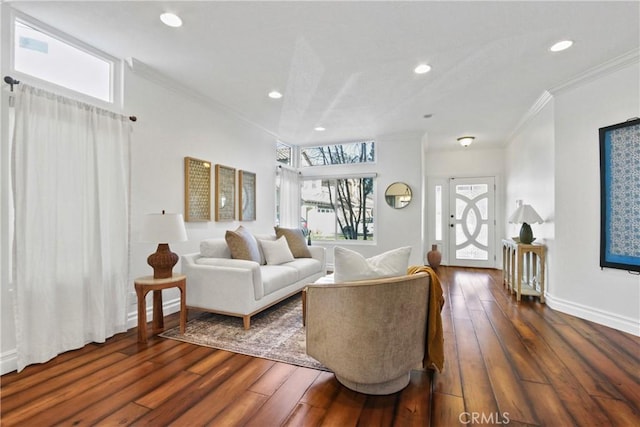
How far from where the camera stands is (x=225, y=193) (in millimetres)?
4133

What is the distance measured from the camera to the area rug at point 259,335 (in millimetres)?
2334

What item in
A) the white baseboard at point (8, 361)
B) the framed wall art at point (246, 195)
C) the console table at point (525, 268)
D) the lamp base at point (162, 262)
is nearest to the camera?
the white baseboard at point (8, 361)

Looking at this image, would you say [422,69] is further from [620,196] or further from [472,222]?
[472,222]

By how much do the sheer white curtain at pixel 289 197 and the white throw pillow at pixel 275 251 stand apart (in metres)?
1.70

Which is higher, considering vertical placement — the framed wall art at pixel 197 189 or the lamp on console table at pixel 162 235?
the framed wall art at pixel 197 189

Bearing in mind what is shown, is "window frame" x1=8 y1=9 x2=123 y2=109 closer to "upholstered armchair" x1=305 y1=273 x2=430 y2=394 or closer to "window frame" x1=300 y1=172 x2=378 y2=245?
"upholstered armchair" x1=305 y1=273 x2=430 y2=394

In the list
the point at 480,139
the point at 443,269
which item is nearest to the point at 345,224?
the point at 443,269

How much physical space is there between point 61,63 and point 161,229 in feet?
5.23

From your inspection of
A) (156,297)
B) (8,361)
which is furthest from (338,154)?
(8,361)

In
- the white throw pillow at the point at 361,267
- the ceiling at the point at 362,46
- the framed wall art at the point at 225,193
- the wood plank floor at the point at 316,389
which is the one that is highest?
the ceiling at the point at 362,46

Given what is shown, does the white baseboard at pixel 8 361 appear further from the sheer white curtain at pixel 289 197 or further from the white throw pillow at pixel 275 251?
the sheer white curtain at pixel 289 197

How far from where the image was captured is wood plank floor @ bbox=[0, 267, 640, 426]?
5.27 ft

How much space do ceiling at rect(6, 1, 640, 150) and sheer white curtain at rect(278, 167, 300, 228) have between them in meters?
1.83


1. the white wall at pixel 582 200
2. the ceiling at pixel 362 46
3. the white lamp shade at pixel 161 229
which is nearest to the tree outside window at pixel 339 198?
the ceiling at pixel 362 46
